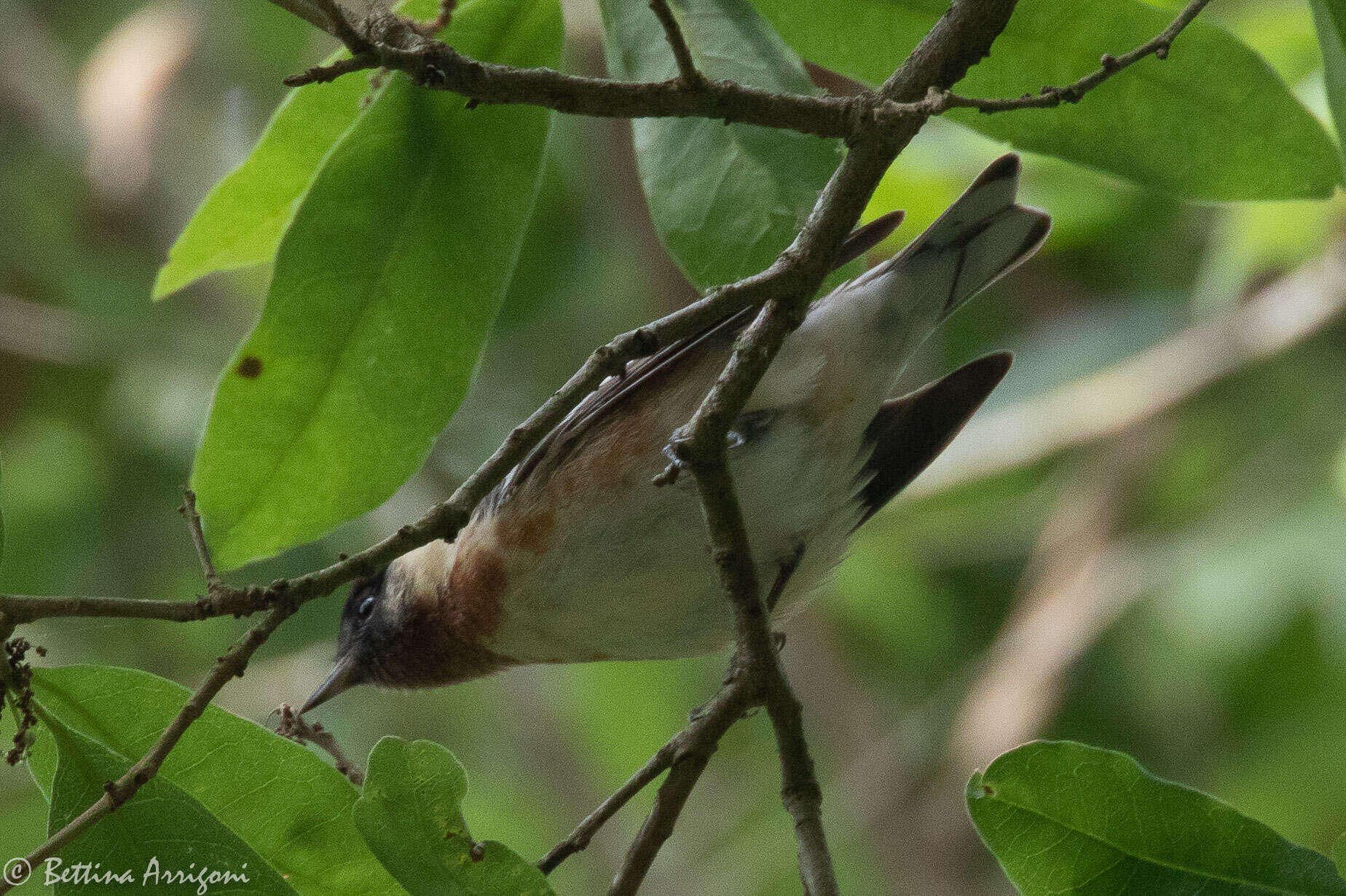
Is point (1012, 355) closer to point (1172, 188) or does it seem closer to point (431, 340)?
point (1172, 188)

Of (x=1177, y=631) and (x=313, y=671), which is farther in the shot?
(x=313, y=671)

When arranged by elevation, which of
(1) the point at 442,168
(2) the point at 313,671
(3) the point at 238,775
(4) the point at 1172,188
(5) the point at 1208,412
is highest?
(2) the point at 313,671

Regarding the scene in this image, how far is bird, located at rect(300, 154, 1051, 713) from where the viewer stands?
3236mm

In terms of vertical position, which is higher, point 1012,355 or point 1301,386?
point 1301,386

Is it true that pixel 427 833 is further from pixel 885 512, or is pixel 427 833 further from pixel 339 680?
pixel 885 512

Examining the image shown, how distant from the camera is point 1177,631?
6109 mm

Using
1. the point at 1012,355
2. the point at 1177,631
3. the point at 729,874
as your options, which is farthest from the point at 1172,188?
→ the point at 729,874

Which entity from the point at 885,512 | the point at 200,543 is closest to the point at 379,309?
the point at 200,543

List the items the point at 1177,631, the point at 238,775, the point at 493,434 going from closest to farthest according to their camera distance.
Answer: the point at 238,775 < the point at 1177,631 < the point at 493,434

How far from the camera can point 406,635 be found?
3742 millimetres

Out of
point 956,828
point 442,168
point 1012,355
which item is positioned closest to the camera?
point 442,168

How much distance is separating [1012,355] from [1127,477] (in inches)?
149

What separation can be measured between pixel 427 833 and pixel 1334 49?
1820mm

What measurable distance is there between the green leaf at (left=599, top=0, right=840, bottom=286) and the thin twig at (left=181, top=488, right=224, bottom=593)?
37.2 inches
